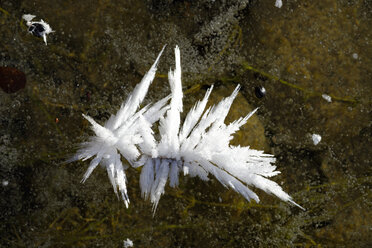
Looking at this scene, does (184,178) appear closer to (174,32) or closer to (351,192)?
(174,32)

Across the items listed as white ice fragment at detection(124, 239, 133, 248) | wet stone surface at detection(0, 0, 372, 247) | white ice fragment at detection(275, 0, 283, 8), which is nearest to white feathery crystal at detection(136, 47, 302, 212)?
wet stone surface at detection(0, 0, 372, 247)

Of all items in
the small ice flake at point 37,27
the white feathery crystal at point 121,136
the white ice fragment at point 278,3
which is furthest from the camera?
the white ice fragment at point 278,3

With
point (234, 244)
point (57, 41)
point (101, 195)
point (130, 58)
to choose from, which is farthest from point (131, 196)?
point (57, 41)

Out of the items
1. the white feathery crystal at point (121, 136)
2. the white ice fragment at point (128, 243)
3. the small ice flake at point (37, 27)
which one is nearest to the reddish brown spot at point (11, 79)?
the small ice flake at point (37, 27)

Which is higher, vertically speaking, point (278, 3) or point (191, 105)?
point (278, 3)

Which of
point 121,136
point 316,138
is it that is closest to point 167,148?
point 121,136

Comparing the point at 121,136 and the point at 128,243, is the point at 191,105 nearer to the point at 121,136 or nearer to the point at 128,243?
the point at 121,136

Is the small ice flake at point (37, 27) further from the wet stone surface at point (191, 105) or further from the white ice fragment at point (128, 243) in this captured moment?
the white ice fragment at point (128, 243)
